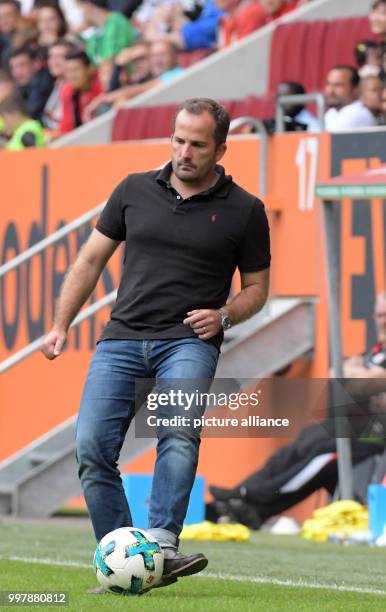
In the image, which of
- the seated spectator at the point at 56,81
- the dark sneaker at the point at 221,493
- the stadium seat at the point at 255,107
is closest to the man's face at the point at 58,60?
the seated spectator at the point at 56,81

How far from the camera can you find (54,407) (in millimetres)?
14242

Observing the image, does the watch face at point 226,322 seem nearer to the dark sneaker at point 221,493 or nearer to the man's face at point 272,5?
the dark sneaker at point 221,493

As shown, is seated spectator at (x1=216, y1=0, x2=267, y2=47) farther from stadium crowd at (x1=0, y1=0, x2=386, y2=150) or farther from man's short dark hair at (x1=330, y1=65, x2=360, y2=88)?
man's short dark hair at (x1=330, y1=65, x2=360, y2=88)

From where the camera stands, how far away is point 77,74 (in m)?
17.3

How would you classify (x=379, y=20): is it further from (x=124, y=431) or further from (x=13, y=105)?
(x=124, y=431)

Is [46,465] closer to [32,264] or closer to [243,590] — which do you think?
[32,264]

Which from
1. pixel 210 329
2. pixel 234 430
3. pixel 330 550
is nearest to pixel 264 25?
pixel 330 550

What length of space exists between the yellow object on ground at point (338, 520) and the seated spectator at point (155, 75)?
21.7ft

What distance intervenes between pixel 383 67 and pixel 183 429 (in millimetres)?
7339

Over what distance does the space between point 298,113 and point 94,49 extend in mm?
5335

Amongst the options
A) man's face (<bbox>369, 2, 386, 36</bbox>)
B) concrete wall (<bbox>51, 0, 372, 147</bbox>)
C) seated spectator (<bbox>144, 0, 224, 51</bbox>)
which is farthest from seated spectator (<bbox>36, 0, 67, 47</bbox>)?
man's face (<bbox>369, 2, 386, 36</bbox>)

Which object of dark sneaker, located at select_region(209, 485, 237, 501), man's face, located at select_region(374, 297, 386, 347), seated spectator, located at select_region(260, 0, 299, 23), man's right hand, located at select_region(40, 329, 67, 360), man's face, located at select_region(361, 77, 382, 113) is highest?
seated spectator, located at select_region(260, 0, 299, 23)

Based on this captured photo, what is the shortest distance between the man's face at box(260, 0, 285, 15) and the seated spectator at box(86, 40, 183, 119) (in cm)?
108

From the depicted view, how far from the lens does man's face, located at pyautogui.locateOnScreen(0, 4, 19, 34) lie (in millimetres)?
20078
